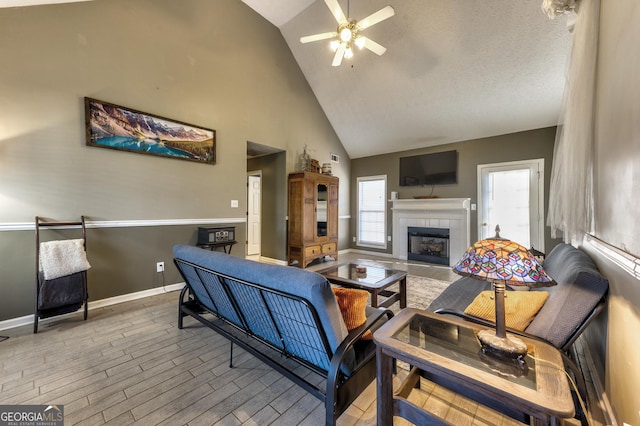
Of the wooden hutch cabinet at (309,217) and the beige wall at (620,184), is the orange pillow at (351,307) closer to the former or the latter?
the beige wall at (620,184)

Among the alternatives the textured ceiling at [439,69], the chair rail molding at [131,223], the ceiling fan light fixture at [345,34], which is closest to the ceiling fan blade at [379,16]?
the ceiling fan light fixture at [345,34]

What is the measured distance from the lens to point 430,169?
17.6 ft

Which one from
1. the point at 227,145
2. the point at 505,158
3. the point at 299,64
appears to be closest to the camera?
the point at 227,145

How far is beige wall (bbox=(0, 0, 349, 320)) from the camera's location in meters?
2.35

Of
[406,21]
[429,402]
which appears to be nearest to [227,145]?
[406,21]

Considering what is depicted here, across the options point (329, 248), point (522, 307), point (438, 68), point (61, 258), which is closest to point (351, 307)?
point (522, 307)

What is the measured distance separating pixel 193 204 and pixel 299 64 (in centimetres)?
359

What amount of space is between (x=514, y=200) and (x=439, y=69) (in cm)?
274

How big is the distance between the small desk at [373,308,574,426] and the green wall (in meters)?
4.27

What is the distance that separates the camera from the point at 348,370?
1195mm

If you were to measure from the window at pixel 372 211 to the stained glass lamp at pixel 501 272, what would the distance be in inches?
198

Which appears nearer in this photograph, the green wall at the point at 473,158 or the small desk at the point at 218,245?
the small desk at the point at 218,245

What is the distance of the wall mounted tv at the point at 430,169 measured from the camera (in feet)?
16.8

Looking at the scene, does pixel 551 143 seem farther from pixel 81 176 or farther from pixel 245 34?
pixel 81 176
